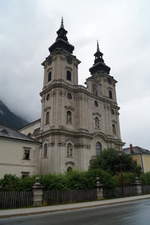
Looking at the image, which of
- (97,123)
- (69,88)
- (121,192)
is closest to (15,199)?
(121,192)

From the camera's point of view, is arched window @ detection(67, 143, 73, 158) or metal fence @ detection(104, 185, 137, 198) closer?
metal fence @ detection(104, 185, 137, 198)

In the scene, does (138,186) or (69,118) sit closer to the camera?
(138,186)

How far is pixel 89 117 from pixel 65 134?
27.0 feet

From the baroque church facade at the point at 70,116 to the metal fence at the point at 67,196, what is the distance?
49.7 feet

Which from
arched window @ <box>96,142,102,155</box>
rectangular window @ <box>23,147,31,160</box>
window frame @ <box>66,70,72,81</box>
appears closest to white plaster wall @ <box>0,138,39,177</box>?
rectangular window @ <box>23,147,31,160</box>

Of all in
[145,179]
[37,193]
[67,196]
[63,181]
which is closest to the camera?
[37,193]

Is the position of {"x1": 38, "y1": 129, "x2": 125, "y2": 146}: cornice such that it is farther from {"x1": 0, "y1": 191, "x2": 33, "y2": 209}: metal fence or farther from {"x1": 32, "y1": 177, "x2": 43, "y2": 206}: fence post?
{"x1": 0, "y1": 191, "x2": 33, "y2": 209}: metal fence

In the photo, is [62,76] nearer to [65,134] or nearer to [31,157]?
[65,134]

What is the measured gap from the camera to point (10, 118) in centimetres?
9594

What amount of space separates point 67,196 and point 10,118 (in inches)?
3237

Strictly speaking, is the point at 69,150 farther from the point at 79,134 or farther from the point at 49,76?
the point at 49,76

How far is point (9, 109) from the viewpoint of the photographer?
4035 inches

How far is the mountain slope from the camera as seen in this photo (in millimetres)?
91312

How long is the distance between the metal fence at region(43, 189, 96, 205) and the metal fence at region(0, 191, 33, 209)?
4.93 ft
